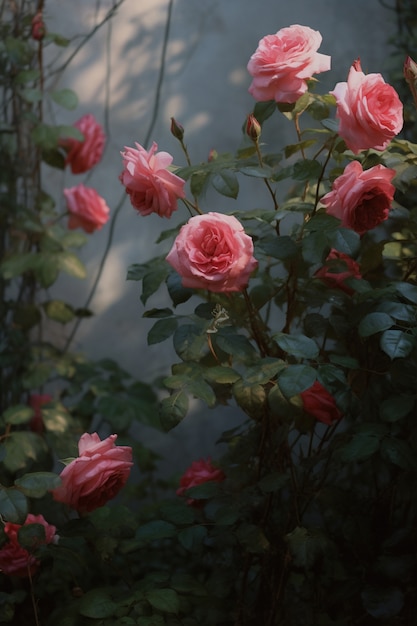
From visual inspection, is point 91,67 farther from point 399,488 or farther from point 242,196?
point 399,488

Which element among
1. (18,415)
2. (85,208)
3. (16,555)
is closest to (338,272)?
(16,555)

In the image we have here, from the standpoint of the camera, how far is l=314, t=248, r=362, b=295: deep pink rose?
1.36 metres

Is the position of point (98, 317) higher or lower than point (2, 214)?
lower

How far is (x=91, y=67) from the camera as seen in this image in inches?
92.0

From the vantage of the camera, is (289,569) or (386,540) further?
(289,569)

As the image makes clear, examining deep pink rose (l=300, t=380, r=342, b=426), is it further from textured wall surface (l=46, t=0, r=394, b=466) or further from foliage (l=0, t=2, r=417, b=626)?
textured wall surface (l=46, t=0, r=394, b=466)

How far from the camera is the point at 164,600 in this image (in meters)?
1.25

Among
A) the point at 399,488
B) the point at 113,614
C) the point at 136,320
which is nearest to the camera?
the point at 113,614

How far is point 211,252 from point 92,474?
35 cm

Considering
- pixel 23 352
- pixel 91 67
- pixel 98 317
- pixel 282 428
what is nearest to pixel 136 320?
pixel 98 317

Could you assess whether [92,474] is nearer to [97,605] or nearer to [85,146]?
[97,605]

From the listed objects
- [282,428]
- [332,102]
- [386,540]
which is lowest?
[386,540]

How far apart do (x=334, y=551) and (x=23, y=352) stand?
1156 mm

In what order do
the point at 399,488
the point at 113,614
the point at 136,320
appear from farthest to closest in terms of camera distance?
1. the point at 136,320
2. the point at 399,488
3. the point at 113,614
